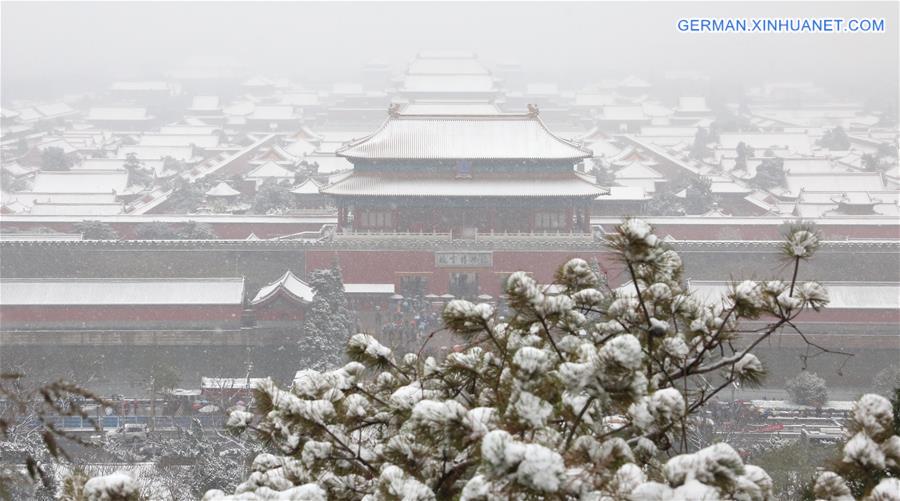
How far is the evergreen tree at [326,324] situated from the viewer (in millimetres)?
13986

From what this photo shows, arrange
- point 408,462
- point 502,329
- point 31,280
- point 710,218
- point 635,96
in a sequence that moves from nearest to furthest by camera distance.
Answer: point 408,462 → point 502,329 → point 31,280 → point 710,218 → point 635,96

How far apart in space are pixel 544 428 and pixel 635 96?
200ft

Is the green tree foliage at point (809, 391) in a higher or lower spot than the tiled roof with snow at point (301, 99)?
lower

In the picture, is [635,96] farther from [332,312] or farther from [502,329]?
[502,329]

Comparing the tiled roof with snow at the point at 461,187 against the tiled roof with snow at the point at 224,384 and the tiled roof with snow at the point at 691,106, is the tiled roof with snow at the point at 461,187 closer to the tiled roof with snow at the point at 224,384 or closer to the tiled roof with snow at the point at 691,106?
the tiled roof with snow at the point at 224,384

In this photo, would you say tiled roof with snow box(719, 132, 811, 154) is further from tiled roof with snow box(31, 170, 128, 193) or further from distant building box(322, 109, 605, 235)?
tiled roof with snow box(31, 170, 128, 193)

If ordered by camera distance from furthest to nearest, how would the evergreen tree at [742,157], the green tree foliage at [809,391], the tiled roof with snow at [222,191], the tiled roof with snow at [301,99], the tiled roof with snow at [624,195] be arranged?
the tiled roof with snow at [301,99]
the evergreen tree at [742,157]
the tiled roof with snow at [222,191]
the tiled roof with snow at [624,195]
the green tree foliage at [809,391]

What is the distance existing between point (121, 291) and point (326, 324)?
3.85m

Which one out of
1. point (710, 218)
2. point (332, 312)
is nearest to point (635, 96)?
point (710, 218)

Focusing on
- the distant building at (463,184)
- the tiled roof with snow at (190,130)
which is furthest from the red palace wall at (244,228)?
the tiled roof with snow at (190,130)

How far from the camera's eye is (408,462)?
2.91 meters

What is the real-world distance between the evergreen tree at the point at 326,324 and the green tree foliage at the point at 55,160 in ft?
63.7

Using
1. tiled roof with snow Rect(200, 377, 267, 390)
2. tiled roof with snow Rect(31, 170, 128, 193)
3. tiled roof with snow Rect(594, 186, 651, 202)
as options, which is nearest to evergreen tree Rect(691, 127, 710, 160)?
tiled roof with snow Rect(594, 186, 651, 202)

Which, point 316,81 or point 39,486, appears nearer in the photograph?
point 39,486
